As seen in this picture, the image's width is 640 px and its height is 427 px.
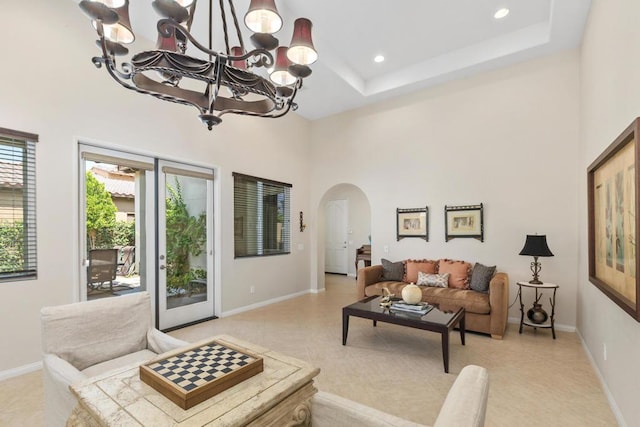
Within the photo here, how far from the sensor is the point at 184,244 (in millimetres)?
4727

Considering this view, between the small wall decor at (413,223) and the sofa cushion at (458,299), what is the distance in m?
1.22

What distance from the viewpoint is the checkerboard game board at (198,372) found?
118 centimetres

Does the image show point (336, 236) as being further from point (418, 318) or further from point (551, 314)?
point (418, 318)

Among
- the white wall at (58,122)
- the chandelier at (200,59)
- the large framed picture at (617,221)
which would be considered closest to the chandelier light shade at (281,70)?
the chandelier at (200,59)

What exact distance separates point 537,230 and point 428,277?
64.3 inches

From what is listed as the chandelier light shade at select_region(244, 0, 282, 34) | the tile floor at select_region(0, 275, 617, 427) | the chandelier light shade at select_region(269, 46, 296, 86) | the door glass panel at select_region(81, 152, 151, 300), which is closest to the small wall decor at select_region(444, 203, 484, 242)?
the tile floor at select_region(0, 275, 617, 427)

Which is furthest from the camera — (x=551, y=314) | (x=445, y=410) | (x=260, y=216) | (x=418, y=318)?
(x=260, y=216)

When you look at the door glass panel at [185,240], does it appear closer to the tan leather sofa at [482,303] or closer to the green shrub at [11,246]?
the green shrub at [11,246]

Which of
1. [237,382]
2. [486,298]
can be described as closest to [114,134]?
[237,382]

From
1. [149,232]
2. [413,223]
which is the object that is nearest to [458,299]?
[413,223]

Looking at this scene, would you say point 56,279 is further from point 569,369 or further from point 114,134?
point 569,369

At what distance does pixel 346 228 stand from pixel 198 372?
7943 mm

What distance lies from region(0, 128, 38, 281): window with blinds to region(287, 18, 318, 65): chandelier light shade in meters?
2.93

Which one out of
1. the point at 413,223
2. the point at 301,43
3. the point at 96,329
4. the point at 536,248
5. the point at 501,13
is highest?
the point at 501,13
